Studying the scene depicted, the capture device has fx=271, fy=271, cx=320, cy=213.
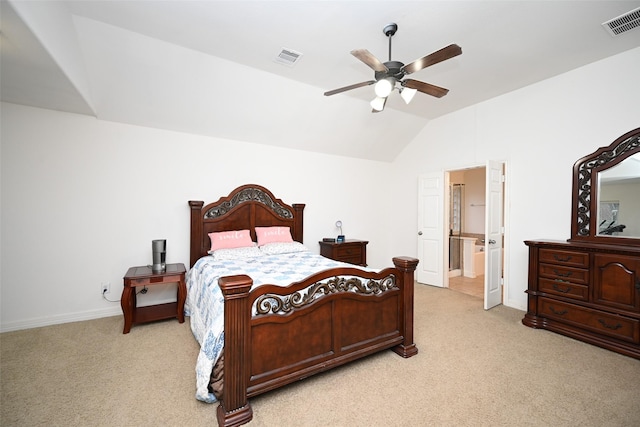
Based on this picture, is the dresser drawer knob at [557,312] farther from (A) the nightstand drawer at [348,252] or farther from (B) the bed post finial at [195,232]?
(B) the bed post finial at [195,232]

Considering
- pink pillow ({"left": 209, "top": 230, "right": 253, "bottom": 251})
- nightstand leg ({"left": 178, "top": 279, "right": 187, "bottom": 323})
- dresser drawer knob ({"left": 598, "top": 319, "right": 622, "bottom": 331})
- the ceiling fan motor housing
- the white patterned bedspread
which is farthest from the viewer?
pink pillow ({"left": 209, "top": 230, "right": 253, "bottom": 251})

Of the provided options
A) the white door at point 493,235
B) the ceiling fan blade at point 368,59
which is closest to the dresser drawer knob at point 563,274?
the white door at point 493,235

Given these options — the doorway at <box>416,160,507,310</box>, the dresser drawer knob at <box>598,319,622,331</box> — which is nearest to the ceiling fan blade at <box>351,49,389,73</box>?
the doorway at <box>416,160,507,310</box>

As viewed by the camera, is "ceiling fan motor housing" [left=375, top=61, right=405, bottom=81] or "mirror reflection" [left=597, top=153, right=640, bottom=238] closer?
"ceiling fan motor housing" [left=375, top=61, right=405, bottom=81]

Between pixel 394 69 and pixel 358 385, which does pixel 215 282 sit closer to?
pixel 358 385

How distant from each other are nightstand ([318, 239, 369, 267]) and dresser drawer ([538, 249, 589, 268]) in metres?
2.51

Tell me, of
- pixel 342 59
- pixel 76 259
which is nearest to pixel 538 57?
pixel 342 59

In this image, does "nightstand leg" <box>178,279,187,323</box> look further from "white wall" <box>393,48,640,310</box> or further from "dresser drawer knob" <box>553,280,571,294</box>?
"white wall" <box>393,48,640,310</box>

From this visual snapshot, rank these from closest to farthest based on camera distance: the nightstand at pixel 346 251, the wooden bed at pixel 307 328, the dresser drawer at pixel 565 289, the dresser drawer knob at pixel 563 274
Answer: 1. the wooden bed at pixel 307 328
2. the dresser drawer at pixel 565 289
3. the dresser drawer knob at pixel 563 274
4. the nightstand at pixel 346 251

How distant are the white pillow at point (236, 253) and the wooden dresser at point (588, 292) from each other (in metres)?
3.41

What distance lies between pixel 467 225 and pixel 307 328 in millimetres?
5796

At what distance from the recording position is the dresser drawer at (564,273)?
9.37 ft

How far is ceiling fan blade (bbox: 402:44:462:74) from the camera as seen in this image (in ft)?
6.23

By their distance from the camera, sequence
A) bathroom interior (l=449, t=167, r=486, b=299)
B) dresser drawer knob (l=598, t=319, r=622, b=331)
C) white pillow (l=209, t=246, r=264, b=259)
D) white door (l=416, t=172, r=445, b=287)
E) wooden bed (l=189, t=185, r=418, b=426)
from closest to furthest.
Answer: wooden bed (l=189, t=185, r=418, b=426)
dresser drawer knob (l=598, t=319, r=622, b=331)
white pillow (l=209, t=246, r=264, b=259)
white door (l=416, t=172, r=445, b=287)
bathroom interior (l=449, t=167, r=486, b=299)
